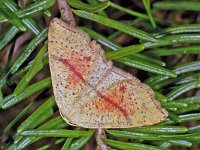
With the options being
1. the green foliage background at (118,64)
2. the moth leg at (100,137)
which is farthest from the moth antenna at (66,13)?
the moth leg at (100,137)

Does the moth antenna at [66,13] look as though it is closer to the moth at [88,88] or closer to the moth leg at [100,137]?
the moth at [88,88]

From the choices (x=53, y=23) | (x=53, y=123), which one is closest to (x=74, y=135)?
(x=53, y=123)

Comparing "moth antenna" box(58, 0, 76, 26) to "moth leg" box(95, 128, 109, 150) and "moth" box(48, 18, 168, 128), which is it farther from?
"moth leg" box(95, 128, 109, 150)

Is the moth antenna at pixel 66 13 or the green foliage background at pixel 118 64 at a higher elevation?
the moth antenna at pixel 66 13

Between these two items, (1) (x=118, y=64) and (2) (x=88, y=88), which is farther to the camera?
(1) (x=118, y=64)

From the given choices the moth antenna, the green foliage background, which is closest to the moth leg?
the green foliage background

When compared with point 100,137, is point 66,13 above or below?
above

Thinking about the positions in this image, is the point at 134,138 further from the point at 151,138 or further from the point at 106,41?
the point at 106,41

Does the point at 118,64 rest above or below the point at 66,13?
below

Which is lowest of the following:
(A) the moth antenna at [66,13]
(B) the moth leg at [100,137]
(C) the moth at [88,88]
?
(B) the moth leg at [100,137]
